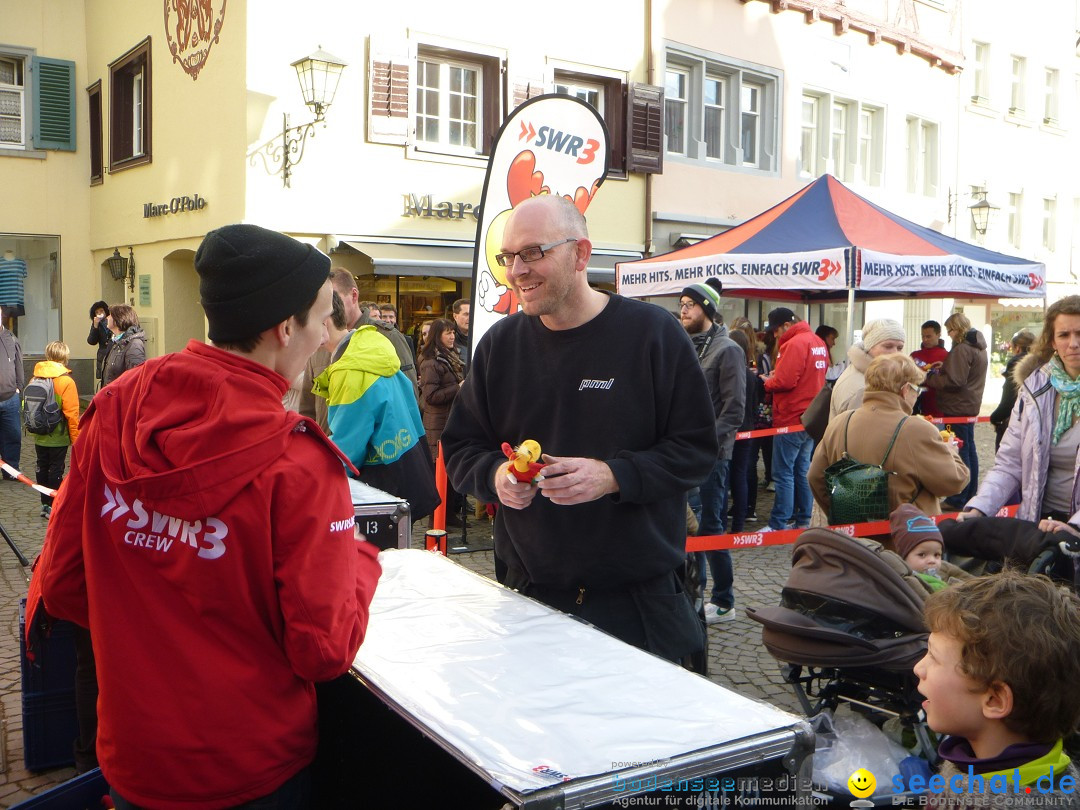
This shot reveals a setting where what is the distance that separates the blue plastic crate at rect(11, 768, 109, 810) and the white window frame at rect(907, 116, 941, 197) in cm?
2053

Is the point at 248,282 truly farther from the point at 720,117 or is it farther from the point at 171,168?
the point at 720,117

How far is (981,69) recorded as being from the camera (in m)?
22.0

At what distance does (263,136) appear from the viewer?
11773 millimetres

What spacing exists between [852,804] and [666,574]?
0.82 meters

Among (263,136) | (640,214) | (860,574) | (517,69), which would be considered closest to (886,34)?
(640,214)

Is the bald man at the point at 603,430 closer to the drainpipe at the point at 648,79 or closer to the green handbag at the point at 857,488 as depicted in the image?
the green handbag at the point at 857,488

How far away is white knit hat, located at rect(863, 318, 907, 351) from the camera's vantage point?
6.39 meters

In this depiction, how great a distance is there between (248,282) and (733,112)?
1624 cm

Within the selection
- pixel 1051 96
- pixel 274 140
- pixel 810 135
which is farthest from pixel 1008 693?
pixel 1051 96

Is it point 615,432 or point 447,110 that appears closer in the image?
point 615,432

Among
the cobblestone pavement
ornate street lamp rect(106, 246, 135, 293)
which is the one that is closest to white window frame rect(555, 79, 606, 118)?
ornate street lamp rect(106, 246, 135, 293)

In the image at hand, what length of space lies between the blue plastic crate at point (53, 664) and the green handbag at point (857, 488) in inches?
140

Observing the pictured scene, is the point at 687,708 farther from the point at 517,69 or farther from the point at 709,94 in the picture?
the point at 709,94

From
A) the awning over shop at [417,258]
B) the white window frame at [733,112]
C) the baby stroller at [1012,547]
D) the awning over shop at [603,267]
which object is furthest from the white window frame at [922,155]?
the baby stroller at [1012,547]
